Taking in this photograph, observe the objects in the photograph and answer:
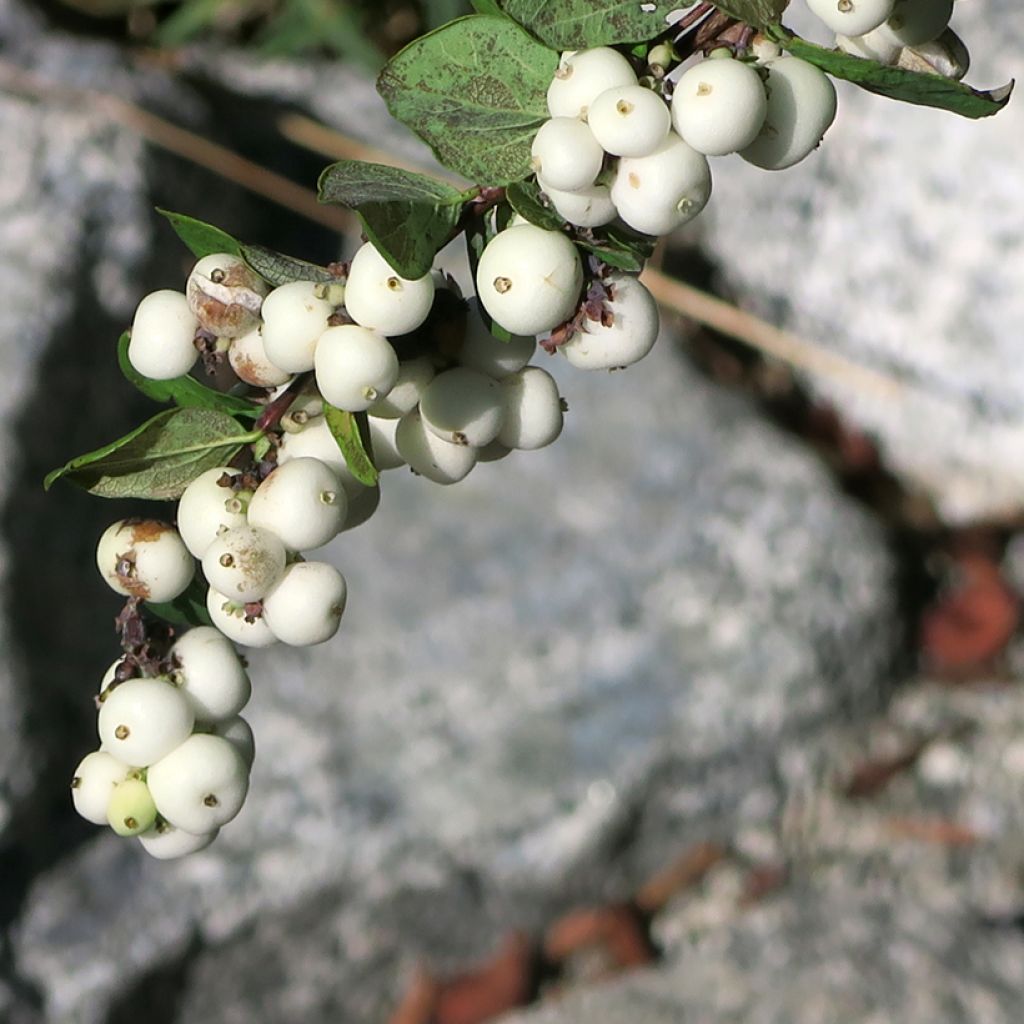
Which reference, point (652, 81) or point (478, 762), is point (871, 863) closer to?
point (478, 762)

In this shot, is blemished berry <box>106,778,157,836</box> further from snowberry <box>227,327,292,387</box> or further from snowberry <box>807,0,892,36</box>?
snowberry <box>807,0,892,36</box>

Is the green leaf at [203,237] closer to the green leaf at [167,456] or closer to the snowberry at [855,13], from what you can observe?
the green leaf at [167,456]

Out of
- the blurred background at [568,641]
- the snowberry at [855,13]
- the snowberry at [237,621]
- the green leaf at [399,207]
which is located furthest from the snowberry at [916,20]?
the blurred background at [568,641]

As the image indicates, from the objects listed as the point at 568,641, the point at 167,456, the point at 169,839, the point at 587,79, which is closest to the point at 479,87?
the point at 587,79

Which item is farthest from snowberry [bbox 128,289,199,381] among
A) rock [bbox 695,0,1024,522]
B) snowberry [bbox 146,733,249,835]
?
rock [bbox 695,0,1024,522]

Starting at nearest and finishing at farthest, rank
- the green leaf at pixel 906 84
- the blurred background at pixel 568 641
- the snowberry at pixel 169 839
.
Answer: the green leaf at pixel 906 84, the snowberry at pixel 169 839, the blurred background at pixel 568 641

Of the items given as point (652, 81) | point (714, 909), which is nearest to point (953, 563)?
point (714, 909)

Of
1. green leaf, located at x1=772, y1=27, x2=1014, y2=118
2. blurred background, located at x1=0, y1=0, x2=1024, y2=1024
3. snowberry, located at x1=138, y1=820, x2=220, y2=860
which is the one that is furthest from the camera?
blurred background, located at x1=0, y1=0, x2=1024, y2=1024
